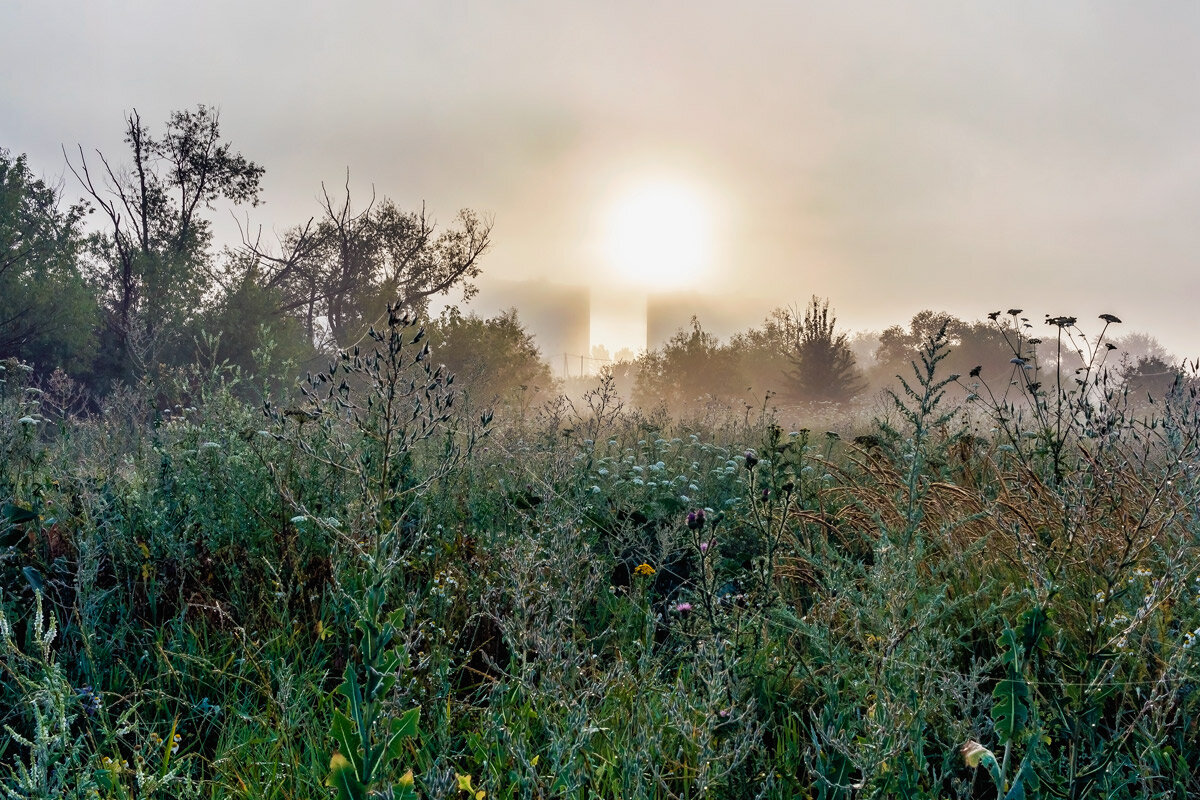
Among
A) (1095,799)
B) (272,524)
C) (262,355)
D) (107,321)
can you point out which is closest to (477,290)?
(107,321)

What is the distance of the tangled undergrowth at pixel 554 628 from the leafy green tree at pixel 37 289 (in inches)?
778

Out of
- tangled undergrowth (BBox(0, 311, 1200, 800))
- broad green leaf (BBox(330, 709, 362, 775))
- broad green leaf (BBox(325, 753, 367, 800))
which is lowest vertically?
tangled undergrowth (BBox(0, 311, 1200, 800))

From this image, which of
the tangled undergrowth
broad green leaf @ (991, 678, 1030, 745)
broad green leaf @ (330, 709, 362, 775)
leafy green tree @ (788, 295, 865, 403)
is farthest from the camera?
leafy green tree @ (788, 295, 865, 403)

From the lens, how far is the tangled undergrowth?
64.9 inches

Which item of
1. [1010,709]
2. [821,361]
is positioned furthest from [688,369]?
[1010,709]

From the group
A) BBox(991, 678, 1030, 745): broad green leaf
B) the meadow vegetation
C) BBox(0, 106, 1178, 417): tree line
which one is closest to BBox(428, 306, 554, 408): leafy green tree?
BBox(0, 106, 1178, 417): tree line

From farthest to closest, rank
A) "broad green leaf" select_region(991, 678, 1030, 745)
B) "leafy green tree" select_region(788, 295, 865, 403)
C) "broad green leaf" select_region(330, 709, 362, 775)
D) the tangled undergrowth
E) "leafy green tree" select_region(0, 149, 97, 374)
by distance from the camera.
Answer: "leafy green tree" select_region(788, 295, 865, 403)
"leafy green tree" select_region(0, 149, 97, 374)
the tangled undergrowth
"broad green leaf" select_region(991, 678, 1030, 745)
"broad green leaf" select_region(330, 709, 362, 775)

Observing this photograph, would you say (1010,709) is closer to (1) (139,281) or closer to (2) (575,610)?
(2) (575,610)

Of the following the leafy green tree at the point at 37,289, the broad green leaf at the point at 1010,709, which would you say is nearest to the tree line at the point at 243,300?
the leafy green tree at the point at 37,289

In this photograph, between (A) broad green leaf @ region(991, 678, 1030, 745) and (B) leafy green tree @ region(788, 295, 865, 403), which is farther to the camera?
(B) leafy green tree @ region(788, 295, 865, 403)

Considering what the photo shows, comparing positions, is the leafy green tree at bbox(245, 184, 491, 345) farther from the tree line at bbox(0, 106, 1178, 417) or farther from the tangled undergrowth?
the tangled undergrowth

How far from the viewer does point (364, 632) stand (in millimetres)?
979

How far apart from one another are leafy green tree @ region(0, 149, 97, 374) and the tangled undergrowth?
1975cm

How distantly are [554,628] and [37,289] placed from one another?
80.5 ft
